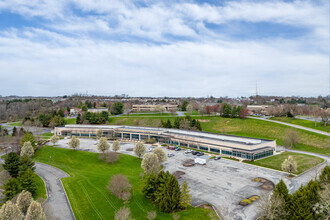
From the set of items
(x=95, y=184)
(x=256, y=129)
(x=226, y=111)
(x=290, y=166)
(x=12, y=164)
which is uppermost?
(x=226, y=111)

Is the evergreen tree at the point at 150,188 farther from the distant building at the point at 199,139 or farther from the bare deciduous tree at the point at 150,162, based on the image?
the distant building at the point at 199,139

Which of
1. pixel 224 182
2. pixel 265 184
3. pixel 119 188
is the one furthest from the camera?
pixel 224 182

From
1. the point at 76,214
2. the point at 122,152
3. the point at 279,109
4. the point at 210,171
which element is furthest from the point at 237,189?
the point at 279,109

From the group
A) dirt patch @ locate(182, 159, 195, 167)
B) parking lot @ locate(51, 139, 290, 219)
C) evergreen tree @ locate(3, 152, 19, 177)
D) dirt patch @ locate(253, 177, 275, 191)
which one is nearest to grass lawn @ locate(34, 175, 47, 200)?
evergreen tree @ locate(3, 152, 19, 177)

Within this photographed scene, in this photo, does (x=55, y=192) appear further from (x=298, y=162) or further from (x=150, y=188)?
(x=298, y=162)

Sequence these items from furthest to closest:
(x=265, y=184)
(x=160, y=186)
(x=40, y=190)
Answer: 1. (x=265, y=184)
2. (x=40, y=190)
3. (x=160, y=186)

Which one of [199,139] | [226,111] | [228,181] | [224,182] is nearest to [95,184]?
[224,182]
